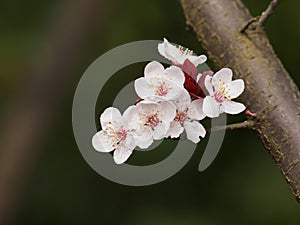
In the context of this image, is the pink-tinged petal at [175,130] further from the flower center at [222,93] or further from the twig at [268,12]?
the twig at [268,12]

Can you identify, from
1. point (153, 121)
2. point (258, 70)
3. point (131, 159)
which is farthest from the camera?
point (131, 159)

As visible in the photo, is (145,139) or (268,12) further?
(268,12)

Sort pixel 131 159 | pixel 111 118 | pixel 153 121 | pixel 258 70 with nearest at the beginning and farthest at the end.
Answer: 1. pixel 153 121
2. pixel 111 118
3. pixel 258 70
4. pixel 131 159

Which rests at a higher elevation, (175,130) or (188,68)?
(188,68)

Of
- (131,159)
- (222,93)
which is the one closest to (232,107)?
(222,93)

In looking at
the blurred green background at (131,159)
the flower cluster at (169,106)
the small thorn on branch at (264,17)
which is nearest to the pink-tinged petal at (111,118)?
the flower cluster at (169,106)

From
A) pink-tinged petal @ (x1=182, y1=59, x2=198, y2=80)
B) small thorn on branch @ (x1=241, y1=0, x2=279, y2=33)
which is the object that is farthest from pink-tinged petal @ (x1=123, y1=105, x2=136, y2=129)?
small thorn on branch @ (x1=241, y1=0, x2=279, y2=33)

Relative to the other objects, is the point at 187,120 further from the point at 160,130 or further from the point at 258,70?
the point at 258,70
